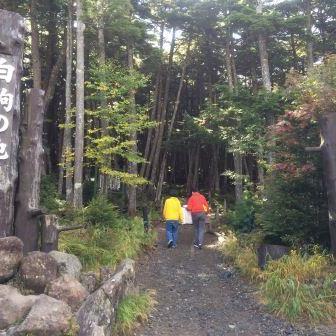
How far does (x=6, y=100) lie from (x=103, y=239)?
3799mm

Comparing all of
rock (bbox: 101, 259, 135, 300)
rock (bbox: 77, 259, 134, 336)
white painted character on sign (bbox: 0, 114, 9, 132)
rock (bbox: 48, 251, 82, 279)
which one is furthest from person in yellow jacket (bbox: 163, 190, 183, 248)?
white painted character on sign (bbox: 0, 114, 9, 132)

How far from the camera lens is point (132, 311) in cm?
548

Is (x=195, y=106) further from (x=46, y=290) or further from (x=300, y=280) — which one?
(x=46, y=290)

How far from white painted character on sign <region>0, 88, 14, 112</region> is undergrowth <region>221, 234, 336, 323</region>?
472 centimetres

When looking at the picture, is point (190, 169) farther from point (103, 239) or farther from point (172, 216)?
point (103, 239)

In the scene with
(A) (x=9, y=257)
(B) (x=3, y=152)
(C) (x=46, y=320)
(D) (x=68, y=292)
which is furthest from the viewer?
(B) (x=3, y=152)

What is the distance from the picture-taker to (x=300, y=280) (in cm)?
640

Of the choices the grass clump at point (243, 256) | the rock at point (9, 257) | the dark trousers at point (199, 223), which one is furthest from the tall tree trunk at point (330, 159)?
the rock at point (9, 257)

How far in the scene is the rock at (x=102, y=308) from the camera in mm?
4301

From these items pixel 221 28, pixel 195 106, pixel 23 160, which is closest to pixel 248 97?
pixel 221 28

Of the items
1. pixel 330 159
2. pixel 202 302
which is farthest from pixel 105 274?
pixel 330 159

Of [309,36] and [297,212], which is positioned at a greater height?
[309,36]

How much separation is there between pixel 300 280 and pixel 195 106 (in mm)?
17744

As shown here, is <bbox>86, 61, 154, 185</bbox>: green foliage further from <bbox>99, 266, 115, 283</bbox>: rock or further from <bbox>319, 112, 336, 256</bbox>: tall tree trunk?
<bbox>319, 112, 336, 256</bbox>: tall tree trunk
